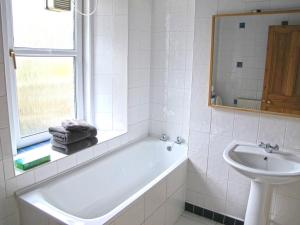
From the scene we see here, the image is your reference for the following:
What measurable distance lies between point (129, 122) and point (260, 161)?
127 centimetres

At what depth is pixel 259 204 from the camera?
201 centimetres

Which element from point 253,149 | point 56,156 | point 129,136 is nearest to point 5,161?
point 56,156

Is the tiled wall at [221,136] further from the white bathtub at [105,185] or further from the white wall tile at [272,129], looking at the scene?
the white bathtub at [105,185]

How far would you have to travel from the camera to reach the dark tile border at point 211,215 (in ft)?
7.92

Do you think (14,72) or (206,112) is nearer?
(14,72)

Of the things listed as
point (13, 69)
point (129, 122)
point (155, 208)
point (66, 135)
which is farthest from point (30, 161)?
point (129, 122)

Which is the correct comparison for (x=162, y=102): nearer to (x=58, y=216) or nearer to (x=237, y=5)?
(x=237, y=5)

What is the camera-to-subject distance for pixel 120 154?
2.57 metres

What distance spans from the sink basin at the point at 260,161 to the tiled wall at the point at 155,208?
1.77 feet

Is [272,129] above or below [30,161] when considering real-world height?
above

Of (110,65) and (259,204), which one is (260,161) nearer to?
(259,204)

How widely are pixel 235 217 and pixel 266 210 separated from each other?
436mm

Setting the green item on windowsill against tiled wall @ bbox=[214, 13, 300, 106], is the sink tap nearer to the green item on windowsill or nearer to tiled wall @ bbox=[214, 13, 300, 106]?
tiled wall @ bbox=[214, 13, 300, 106]

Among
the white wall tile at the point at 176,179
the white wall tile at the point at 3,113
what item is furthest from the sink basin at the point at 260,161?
the white wall tile at the point at 3,113
